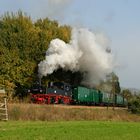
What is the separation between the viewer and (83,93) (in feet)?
204

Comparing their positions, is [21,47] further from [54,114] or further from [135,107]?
[54,114]

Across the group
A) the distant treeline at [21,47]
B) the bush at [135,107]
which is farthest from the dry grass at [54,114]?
the distant treeline at [21,47]

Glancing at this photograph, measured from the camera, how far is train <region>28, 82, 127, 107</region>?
54.3m

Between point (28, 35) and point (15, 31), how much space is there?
221 centimetres

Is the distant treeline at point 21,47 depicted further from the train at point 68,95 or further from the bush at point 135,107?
the bush at point 135,107

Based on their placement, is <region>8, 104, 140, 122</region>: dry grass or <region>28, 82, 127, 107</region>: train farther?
<region>28, 82, 127, 107</region>: train

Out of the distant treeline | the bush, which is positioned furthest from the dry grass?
the distant treeline

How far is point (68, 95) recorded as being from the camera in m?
58.7

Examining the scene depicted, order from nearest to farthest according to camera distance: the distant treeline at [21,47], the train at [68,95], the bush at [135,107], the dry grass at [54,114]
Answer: the dry grass at [54,114], the train at [68,95], the bush at [135,107], the distant treeline at [21,47]

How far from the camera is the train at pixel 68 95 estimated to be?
54.3 meters

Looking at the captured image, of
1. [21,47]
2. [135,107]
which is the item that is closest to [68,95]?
[135,107]

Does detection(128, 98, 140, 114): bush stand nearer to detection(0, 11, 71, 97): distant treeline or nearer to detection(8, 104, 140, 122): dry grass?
detection(8, 104, 140, 122): dry grass

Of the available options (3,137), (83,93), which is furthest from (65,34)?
(3,137)

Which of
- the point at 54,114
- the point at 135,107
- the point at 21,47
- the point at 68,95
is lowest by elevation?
the point at 54,114
